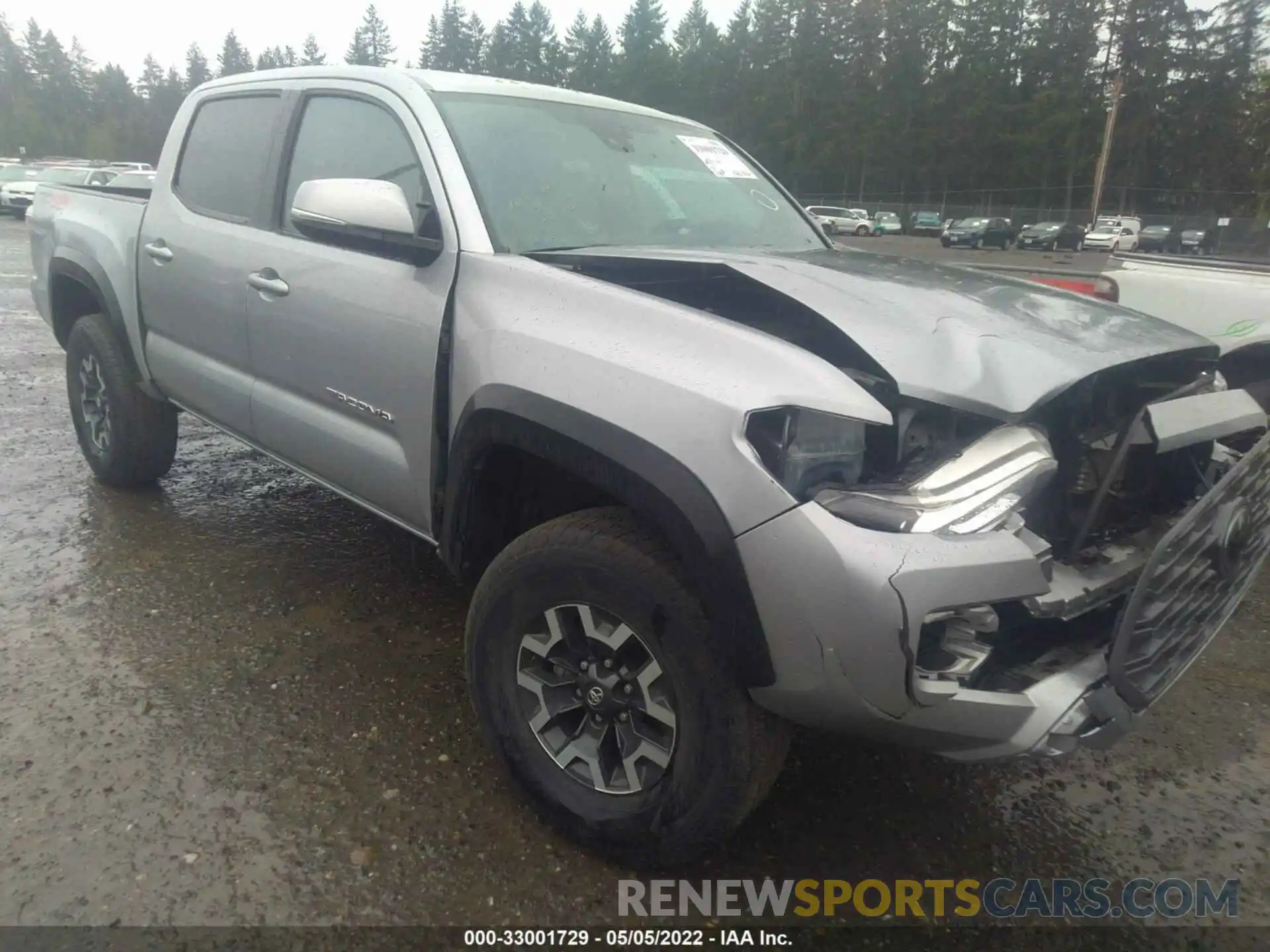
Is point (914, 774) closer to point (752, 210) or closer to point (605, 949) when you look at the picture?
point (605, 949)

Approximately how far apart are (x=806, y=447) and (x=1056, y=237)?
132ft

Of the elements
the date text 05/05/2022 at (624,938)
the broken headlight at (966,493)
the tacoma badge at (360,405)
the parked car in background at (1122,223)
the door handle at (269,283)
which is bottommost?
the date text 05/05/2022 at (624,938)

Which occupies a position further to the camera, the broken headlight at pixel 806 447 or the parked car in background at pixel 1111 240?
the parked car in background at pixel 1111 240

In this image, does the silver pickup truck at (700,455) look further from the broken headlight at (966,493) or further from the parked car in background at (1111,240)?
the parked car in background at (1111,240)

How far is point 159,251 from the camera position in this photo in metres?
3.83

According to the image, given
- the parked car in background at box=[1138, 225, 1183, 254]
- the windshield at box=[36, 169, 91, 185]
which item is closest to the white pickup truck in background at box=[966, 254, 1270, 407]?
the windshield at box=[36, 169, 91, 185]

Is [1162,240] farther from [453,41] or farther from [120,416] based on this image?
[453,41]

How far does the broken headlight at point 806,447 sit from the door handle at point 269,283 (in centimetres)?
195

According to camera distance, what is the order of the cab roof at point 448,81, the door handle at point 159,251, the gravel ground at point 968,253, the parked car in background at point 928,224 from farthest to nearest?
the parked car in background at point 928,224 < the gravel ground at point 968,253 < the door handle at point 159,251 < the cab roof at point 448,81

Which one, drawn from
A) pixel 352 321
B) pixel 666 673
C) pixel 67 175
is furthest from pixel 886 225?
pixel 666 673

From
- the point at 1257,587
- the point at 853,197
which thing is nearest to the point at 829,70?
the point at 853,197

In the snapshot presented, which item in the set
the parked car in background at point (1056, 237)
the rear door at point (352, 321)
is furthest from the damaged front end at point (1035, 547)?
the parked car in background at point (1056, 237)

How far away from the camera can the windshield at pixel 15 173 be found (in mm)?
28156

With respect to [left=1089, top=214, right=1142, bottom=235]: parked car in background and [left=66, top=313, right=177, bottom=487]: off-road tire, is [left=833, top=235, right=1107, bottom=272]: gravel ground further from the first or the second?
[left=66, top=313, right=177, bottom=487]: off-road tire
